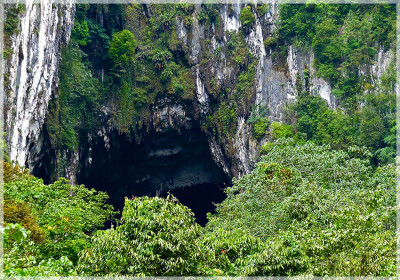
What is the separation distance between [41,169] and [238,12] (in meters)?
13.3

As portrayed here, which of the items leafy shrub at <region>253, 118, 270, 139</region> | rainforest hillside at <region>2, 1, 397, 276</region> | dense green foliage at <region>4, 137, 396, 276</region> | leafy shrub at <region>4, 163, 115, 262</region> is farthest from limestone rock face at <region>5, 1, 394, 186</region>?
dense green foliage at <region>4, 137, 396, 276</region>

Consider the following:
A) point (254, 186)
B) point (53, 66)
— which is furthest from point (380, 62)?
point (53, 66)

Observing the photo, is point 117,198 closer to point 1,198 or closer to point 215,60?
point 215,60

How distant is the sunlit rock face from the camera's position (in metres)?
13.3

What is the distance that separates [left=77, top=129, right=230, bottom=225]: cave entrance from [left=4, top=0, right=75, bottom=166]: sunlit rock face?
6551mm

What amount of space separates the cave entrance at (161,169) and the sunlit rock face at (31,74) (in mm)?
6551

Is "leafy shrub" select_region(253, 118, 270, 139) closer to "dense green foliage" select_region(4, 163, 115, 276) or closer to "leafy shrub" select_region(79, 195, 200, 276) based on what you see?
"dense green foliage" select_region(4, 163, 115, 276)

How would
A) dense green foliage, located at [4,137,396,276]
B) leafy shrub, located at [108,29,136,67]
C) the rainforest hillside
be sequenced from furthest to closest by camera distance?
leafy shrub, located at [108,29,136,67] → the rainforest hillside → dense green foliage, located at [4,137,396,276]

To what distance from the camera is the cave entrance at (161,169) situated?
79.2 ft

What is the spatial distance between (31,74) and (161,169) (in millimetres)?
12562

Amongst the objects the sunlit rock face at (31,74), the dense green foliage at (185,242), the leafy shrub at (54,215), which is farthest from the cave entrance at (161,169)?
the dense green foliage at (185,242)

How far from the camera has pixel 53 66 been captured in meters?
17.0

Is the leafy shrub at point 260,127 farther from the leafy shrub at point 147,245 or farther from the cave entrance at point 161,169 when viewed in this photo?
the leafy shrub at point 147,245

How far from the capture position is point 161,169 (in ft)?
86.3
